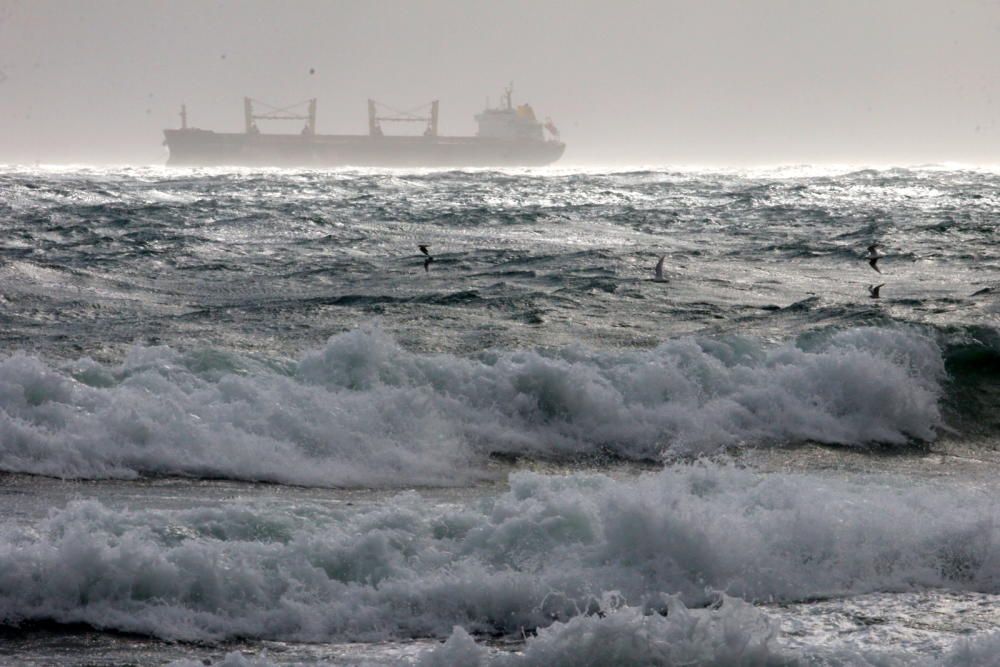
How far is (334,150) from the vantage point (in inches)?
5143

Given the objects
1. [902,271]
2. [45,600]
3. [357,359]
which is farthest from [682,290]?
[45,600]

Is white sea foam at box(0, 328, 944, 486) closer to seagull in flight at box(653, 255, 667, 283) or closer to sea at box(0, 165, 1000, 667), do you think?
sea at box(0, 165, 1000, 667)

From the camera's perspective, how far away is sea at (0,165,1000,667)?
5.94m

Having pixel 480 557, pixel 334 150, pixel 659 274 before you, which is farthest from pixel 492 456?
pixel 334 150

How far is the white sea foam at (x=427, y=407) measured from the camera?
9.45m

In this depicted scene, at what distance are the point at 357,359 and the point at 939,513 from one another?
596 centimetres

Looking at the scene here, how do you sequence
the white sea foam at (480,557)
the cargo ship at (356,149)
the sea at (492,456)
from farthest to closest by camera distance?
the cargo ship at (356,149) < the white sea foam at (480,557) < the sea at (492,456)

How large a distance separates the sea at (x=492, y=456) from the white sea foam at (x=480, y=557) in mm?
19

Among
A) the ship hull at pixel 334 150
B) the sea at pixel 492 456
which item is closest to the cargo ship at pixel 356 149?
the ship hull at pixel 334 150

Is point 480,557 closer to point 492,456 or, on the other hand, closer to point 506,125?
point 492,456

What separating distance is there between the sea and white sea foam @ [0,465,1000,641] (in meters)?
0.02

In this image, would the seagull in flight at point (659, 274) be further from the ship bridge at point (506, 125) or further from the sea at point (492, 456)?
the ship bridge at point (506, 125)

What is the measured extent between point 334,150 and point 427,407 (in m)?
123

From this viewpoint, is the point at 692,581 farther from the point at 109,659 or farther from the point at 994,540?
the point at 109,659
